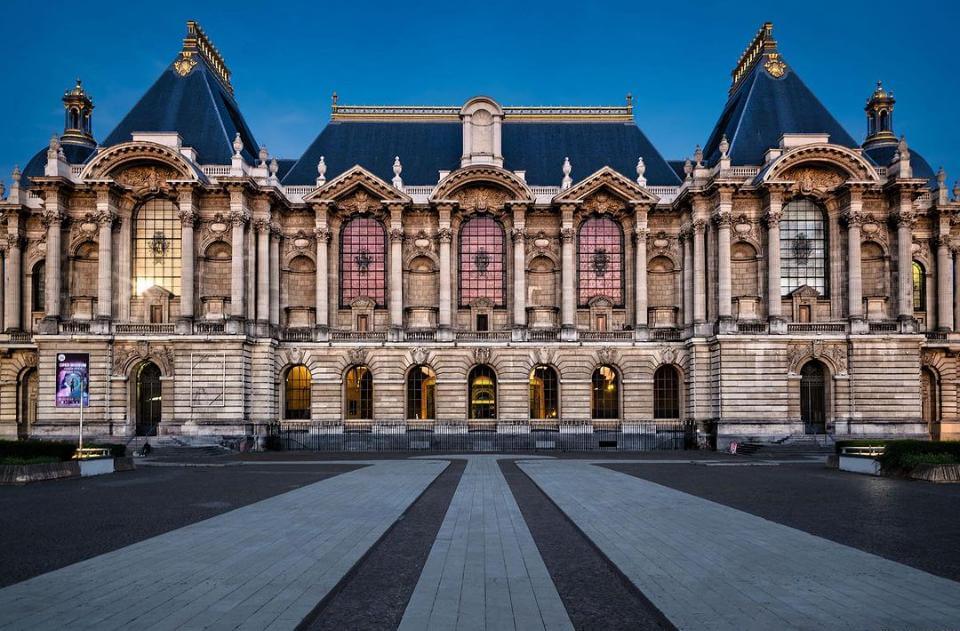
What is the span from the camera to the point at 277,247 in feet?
174

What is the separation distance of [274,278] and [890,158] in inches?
1756

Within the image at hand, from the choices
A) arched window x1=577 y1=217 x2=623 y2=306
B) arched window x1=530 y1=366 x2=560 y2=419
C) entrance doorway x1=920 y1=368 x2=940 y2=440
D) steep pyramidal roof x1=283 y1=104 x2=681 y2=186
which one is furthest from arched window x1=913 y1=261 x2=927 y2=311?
arched window x1=530 y1=366 x2=560 y2=419

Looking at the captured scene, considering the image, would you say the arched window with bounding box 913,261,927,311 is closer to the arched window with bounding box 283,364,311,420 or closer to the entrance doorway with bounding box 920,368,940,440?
the entrance doorway with bounding box 920,368,940,440

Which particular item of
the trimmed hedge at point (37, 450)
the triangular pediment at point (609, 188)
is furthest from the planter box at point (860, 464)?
the trimmed hedge at point (37, 450)

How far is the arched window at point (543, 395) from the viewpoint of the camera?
53000 mm

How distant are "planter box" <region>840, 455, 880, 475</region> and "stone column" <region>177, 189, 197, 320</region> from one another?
3742 cm

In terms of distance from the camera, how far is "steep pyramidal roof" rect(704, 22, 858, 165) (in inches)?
2082

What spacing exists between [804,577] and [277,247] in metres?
46.4

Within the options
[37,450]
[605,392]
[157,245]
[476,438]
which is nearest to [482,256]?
[605,392]

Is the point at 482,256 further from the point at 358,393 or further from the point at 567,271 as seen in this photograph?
the point at 358,393

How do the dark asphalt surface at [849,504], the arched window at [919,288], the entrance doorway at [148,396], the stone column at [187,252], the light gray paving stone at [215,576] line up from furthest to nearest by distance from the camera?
the arched window at [919,288]
the entrance doorway at [148,396]
the stone column at [187,252]
the dark asphalt surface at [849,504]
the light gray paving stone at [215,576]

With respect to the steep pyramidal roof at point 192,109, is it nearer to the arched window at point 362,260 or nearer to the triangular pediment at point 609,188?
the arched window at point 362,260

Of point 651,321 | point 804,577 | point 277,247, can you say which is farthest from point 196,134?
point 804,577

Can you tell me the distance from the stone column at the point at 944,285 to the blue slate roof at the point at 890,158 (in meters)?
5.17
